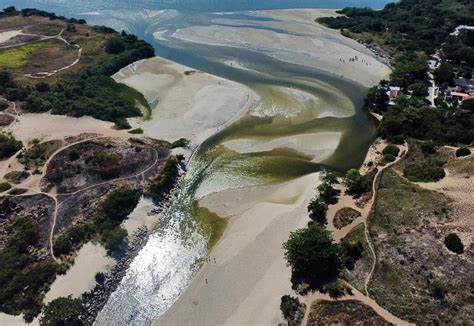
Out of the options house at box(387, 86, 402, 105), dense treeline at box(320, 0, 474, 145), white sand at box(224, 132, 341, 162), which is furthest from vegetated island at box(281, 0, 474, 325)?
white sand at box(224, 132, 341, 162)

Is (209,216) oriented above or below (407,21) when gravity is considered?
below

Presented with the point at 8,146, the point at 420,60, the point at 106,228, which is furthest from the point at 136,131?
the point at 420,60

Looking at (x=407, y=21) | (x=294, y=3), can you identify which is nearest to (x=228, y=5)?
(x=294, y=3)

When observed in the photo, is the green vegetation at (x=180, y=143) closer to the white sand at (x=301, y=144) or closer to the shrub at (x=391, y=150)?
the white sand at (x=301, y=144)

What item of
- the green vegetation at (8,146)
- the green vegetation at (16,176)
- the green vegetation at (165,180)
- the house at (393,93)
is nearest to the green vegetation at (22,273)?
the green vegetation at (16,176)

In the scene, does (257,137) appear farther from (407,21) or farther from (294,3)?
(294,3)

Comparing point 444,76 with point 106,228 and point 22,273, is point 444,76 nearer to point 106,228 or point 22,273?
point 106,228
